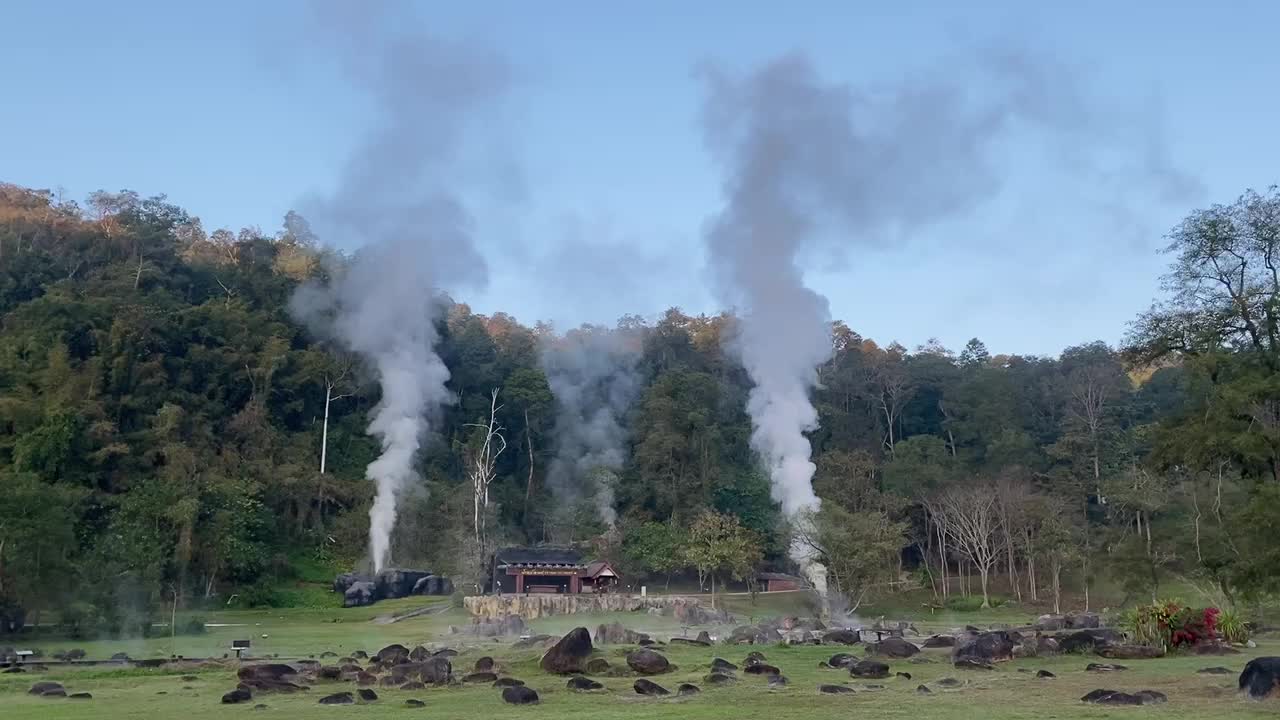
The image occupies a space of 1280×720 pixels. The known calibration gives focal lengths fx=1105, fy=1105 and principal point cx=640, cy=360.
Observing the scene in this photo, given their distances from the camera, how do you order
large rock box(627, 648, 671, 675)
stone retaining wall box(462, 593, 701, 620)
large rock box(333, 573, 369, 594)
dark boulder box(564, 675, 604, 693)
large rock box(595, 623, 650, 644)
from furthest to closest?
1. large rock box(333, 573, 369, 594)
2. stone retaining wall box(462, 593, 701, 620)
3. large rock box(595, 623, 650, 644)
4. large rock box(627, 648, 671, 675)
5. dark boulder box(564, 675, 604, 693)

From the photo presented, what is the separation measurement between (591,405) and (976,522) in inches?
1350

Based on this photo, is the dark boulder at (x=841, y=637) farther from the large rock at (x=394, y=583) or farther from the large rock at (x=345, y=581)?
the large rock at (x=345, y=581)

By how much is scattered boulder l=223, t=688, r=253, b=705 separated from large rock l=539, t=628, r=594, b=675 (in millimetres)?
5850

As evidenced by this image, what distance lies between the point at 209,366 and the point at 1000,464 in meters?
46.9

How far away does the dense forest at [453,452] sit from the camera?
4847 centimetres

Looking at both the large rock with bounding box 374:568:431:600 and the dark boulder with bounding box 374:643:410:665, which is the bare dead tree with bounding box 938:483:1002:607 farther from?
the dark boulder with bounding box 374:643:410:665

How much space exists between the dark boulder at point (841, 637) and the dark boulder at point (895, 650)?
239 inches

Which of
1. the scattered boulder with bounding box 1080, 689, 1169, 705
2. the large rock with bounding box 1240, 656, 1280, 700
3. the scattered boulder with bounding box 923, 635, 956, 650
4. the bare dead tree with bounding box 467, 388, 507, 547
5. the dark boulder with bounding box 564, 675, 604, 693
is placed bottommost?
the scattered boulder with bounding box 923, 635, 956, 650

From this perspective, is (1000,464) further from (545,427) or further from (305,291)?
(305,291)

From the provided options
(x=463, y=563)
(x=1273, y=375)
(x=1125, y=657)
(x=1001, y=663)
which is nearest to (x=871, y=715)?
(x=1001, y=663)

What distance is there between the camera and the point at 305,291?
7112cm

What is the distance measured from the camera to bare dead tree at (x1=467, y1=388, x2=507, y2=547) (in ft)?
203

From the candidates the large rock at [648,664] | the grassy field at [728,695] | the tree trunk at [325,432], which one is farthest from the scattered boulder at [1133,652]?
the tree trunk at [325,432]

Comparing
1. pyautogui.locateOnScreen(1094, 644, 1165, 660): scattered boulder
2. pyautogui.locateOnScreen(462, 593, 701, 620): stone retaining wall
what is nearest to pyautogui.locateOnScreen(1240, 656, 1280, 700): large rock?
pyautogui.locateOnScreen(1094, 644, 1165, 660): scattered boulder
